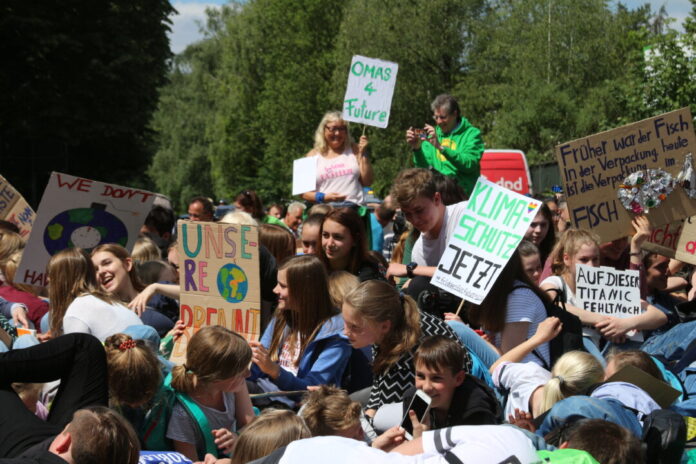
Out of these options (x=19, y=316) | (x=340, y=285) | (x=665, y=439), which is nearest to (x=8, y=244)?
(x=19, y=316)

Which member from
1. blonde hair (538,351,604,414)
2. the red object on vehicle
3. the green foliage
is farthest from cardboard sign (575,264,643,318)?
the green foliage

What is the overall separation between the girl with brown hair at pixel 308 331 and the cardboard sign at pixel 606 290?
178 centimetres

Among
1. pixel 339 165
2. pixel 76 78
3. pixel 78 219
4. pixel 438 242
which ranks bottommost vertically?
pixel 78 219

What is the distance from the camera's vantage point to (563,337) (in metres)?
5.29

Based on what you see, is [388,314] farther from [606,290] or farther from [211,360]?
[606,290]

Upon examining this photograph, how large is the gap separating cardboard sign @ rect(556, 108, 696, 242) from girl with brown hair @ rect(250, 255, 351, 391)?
8.67 feet

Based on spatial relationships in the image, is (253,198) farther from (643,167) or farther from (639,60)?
(639,60)

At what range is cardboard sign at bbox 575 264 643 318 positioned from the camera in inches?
241

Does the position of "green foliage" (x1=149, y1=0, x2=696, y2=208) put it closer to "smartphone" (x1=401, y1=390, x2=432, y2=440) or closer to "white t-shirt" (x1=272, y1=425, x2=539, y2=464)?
"smartphone" (x1=401, y1=390, x2=432, y2=440)

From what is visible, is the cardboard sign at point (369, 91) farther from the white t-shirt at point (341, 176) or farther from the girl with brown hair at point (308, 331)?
the girl with brown hair at point (308, 331)

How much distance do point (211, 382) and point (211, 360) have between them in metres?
0.11

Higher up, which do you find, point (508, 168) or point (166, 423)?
point (508, 168)

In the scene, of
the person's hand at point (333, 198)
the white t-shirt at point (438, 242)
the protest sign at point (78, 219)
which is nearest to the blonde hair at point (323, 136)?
the person's hand at point (333, 198)

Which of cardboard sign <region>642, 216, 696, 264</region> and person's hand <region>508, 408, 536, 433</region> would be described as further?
cardboard sign <region>642, 216, 696, 264</region>
